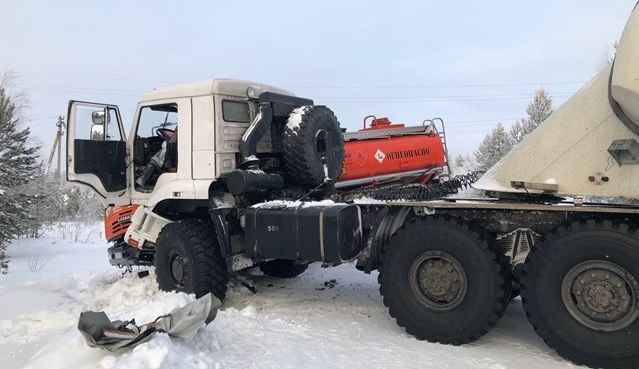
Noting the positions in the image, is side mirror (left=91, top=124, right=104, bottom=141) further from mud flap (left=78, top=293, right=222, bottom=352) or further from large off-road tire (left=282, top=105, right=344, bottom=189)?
mud flap (left=78, top=293, right=222, bottom=352)

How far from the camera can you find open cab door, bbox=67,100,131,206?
7.09 meters

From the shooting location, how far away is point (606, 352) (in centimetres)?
430

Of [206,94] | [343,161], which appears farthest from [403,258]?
[206,94]

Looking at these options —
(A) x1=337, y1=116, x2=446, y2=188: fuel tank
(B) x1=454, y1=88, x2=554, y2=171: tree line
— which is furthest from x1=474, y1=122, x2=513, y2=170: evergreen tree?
(A) x1=337, y1=116, x2=446, y2=188: fuel tank

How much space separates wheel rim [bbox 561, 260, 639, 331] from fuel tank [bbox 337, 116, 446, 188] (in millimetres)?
4263

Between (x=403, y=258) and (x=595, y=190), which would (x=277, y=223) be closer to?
(x=403, y=258)

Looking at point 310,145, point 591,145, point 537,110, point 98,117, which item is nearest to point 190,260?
point 310,145

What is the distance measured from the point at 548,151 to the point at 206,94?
4219 mm

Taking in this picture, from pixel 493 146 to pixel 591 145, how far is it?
1166 inches

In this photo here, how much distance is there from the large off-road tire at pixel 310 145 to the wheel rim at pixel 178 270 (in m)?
1.88

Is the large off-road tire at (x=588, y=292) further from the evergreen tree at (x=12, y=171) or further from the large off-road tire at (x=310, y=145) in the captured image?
the evergreen tree at (x=12, y=171)

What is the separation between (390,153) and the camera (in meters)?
8.66

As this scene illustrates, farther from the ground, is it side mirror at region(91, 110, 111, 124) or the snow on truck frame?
side mirror at region(91, 110, 111, 124)

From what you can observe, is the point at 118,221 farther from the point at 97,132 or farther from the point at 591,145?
the point at 591,145
